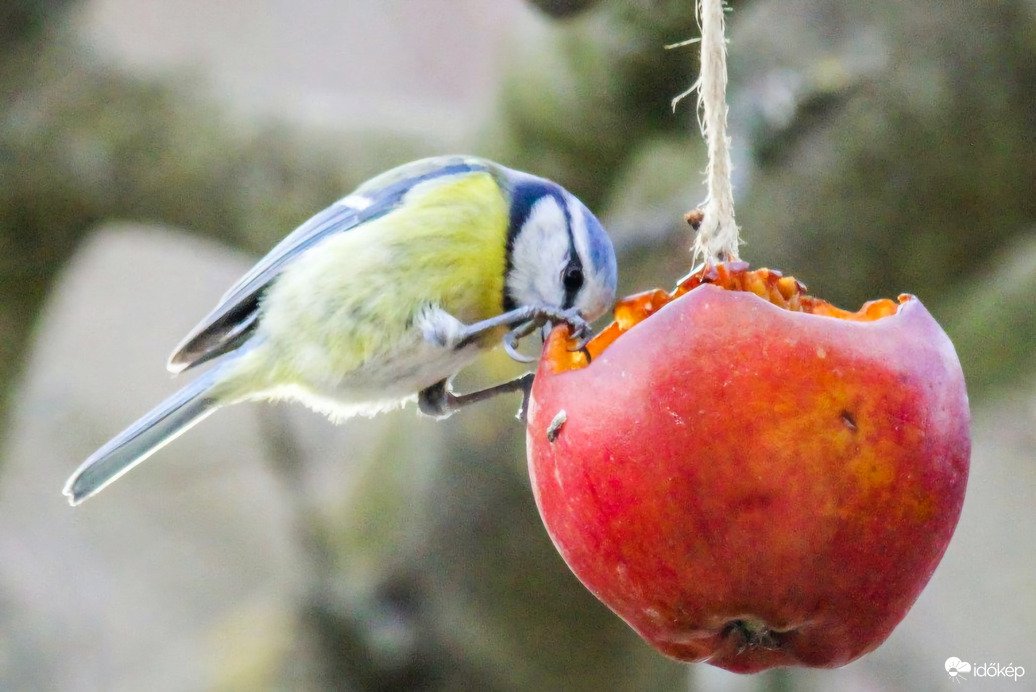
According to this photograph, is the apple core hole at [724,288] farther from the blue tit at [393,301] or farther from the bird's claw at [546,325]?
the blue tit at [393,301]

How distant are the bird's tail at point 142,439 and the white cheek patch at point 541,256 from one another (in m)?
0.40

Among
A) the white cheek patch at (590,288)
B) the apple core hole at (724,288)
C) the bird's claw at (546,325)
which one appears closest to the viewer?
the apple core hole at (724,288)

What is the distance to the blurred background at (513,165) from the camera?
169 centimetres

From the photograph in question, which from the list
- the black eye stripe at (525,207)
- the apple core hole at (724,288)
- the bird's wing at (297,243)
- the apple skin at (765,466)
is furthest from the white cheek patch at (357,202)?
the apple skin at (765,466)

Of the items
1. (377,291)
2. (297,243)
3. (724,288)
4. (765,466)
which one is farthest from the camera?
(297,243)

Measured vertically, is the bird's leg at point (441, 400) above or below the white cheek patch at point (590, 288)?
below

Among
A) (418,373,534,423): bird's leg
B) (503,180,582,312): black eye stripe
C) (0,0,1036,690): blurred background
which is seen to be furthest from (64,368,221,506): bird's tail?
(0,0,1036,690): blurred background

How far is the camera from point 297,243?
4.65 ft

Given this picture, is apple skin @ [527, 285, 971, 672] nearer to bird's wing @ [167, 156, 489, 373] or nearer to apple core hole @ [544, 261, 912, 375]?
apple core hole @ [544, 261, 912, 375]

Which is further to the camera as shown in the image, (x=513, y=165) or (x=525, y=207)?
(x=513, y=165)

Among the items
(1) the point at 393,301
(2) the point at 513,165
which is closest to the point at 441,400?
(1) the point at 393,301

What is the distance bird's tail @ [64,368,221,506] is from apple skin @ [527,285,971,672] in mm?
691

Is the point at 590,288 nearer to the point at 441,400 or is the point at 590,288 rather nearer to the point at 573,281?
the point at 573,281

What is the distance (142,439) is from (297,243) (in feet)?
1.05
